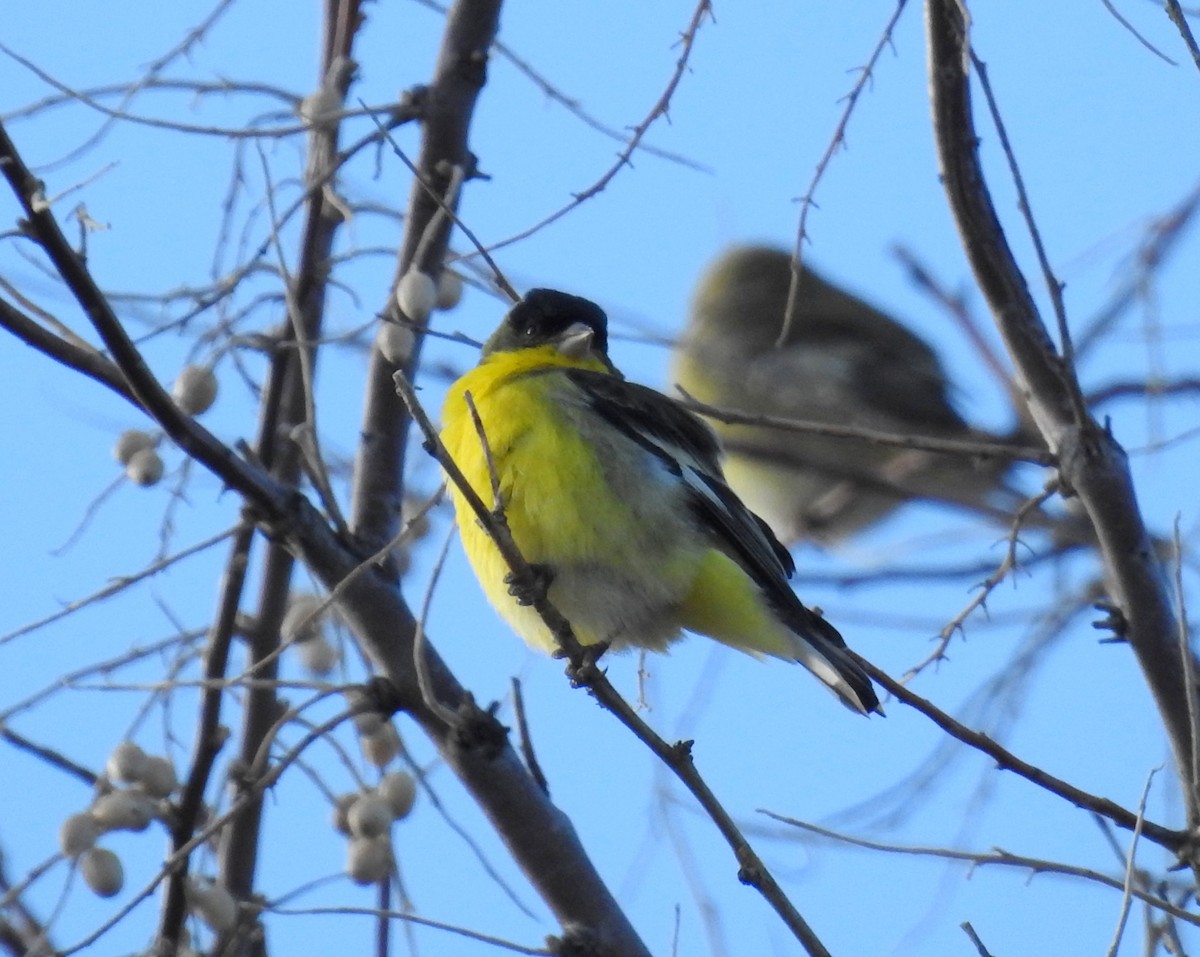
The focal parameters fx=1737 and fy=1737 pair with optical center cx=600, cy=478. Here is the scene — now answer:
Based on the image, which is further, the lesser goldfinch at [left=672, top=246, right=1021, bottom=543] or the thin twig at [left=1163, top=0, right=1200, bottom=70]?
the lesser goldfinch at [left=672, top=246, right=1021, bottom=543]

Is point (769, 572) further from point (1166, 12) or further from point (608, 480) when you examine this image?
point (1166, 12)

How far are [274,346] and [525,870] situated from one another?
110 centimetres

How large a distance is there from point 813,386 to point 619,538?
3.58 metres

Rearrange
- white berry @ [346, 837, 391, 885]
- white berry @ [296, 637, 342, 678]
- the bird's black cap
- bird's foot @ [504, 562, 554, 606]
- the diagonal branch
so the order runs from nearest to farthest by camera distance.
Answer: bird's foot @ [504, 562, 554, 606]
the diagonal branch
white berry @ [346, 837, 391, 885]
white berry @ [296, 637, 342, 678]
the bird's black cap

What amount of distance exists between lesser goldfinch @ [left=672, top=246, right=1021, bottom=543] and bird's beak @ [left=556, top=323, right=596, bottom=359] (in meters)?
0.95

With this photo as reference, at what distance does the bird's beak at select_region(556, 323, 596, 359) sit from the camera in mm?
4293

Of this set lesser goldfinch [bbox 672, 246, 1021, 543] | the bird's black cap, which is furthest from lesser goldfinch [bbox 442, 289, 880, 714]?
lesser goldfinch [bbox 672, 246, 1021, 543]

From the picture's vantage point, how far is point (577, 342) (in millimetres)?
4293

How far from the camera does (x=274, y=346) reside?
10.9 ft

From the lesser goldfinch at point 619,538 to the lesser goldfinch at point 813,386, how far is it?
1164mm

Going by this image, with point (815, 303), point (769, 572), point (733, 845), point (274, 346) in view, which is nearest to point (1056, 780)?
point (733, 845)

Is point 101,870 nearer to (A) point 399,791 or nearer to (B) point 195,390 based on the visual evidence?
(A) point 399,791

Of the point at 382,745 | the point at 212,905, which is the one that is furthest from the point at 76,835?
the point at 382,745

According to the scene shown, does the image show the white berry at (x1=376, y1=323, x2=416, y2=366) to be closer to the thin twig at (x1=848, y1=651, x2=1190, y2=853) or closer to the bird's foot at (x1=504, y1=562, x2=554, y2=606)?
the bird's foot at (x1=504, y1=562, x2=554, y2=606)
